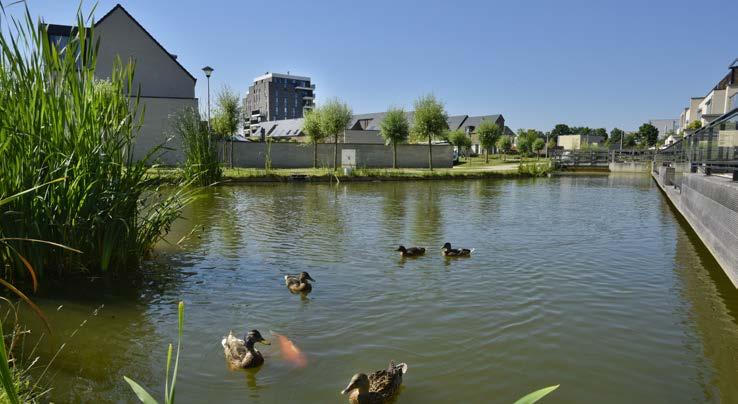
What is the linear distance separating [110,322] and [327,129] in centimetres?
3873

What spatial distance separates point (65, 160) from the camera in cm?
638

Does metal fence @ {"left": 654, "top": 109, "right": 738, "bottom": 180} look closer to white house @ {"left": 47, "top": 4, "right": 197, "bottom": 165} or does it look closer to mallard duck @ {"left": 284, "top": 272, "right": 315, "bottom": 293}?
mallard duck @ {"left": 284, "top": 272, "right": 315, "bottom": 293}

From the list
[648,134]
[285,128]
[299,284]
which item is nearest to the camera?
[299,284]

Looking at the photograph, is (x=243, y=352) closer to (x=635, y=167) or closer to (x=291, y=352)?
(x=291, y=352)

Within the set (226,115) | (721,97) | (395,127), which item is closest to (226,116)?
(226,115)

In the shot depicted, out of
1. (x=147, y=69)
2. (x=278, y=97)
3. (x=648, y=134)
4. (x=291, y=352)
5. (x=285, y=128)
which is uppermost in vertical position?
(x=278, y=97)

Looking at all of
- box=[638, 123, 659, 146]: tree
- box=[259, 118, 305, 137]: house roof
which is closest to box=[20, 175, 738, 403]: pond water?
box=[259, 118, 305, 137]: house roof

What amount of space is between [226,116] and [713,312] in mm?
35428

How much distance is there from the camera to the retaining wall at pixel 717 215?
748 centimetres

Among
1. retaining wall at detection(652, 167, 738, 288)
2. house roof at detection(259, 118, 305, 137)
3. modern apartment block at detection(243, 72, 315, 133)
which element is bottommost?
retaining wall at detection(652, 167, 738, 288)

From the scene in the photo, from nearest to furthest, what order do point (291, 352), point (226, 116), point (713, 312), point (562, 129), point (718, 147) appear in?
1. point (291, 352)
2. point (713, 312)
3. point (718, 147)
4. point (226, 116)
5. point (562, 129)

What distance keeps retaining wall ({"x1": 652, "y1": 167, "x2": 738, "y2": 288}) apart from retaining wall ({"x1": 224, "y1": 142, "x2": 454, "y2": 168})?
2464cm

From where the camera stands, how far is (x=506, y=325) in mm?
6035

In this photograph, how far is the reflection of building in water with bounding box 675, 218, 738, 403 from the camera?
15.5ft
